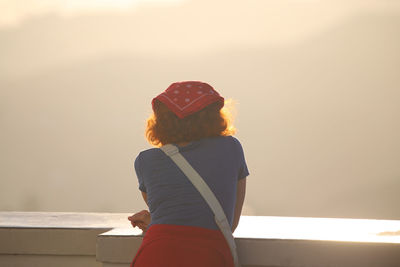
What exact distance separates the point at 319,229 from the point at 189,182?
1243 mm

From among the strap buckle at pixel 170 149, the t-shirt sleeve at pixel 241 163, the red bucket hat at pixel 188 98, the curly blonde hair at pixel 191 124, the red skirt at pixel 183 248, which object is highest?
the red bucket hat at pixel 188 98

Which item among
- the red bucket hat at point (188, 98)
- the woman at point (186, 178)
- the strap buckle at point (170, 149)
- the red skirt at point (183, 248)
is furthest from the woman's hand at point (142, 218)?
the red bucket hat at point (188, 98)

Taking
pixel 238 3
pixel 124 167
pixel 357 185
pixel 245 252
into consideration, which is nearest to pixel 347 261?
pixel 245 252

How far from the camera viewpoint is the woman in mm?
2629

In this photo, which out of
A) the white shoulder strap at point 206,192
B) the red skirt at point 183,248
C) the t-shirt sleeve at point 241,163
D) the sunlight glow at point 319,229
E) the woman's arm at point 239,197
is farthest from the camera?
the sunlight glow at point 319,229

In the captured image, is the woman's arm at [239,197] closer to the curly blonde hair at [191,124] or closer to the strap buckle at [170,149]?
the curly blonde hair at [191,124]

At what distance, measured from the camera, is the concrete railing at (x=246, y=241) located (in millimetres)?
2973

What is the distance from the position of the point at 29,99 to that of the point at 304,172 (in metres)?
→ 62.7

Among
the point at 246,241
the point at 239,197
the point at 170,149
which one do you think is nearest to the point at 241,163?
the point at 239,197

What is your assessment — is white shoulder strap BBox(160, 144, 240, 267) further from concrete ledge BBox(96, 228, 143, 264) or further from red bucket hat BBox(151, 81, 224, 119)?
concrete ledge BBox(96, 228, 143, 264)

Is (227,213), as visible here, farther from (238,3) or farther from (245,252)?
(238,3)

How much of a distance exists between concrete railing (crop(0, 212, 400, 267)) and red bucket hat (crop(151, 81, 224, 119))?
820mm

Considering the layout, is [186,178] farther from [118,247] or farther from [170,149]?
[118,247]

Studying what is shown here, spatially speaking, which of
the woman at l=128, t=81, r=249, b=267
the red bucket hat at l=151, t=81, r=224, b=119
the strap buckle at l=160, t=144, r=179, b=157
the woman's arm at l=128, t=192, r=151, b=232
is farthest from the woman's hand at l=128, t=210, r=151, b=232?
the red bucket hat at l=151, t=81, r=224, b=119
